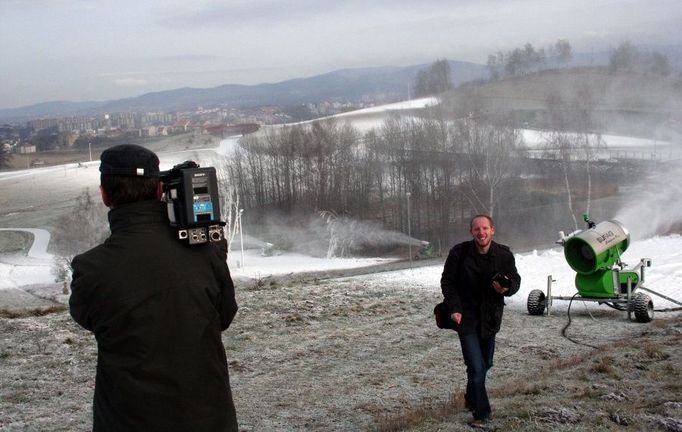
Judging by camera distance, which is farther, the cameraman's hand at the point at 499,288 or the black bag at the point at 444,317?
the black bag at the point at 444,317

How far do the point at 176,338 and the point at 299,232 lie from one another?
2414 inches

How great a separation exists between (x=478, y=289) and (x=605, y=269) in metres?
7.92

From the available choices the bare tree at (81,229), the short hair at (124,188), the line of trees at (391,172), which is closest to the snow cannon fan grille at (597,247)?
the short hair at (124,188)

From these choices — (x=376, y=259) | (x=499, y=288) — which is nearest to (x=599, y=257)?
(x=499, y=288)

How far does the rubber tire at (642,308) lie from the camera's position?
514 inches

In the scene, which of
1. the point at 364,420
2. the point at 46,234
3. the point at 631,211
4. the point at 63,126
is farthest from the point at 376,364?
the point at 63,126

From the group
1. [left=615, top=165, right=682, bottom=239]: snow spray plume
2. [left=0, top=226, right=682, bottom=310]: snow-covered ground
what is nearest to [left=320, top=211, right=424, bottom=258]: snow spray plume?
[left=615, top=165, right=682, bottom=239]: snow spray plume

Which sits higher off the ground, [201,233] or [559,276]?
[201,233]

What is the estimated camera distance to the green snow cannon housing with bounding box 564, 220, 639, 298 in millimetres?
12906

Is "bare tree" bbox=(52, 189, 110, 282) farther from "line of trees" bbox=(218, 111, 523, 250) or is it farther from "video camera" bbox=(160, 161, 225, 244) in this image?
"video camera" bbox=(160, 161, 225, 244)

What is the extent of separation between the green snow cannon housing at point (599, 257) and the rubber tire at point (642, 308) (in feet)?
1.18

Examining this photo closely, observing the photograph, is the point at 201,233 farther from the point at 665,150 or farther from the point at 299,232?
the point at 665,150

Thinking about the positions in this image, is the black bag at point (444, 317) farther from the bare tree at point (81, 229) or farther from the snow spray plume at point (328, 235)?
the snow spray plume at point (328, 235)

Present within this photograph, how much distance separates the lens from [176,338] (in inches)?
114
